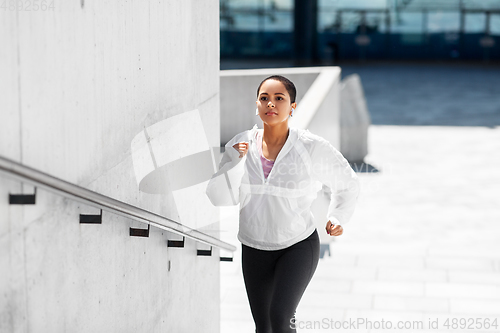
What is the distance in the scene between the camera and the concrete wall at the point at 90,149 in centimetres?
231

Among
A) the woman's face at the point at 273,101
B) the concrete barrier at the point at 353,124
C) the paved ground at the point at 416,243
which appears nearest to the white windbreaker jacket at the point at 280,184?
the woman's face at the point at 273,101

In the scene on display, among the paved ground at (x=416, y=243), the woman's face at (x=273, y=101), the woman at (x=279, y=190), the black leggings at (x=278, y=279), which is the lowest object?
the paved ground at (x=416, y=243)

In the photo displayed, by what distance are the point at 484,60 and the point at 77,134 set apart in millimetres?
30822

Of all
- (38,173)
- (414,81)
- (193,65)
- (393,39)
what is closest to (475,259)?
(193,65)

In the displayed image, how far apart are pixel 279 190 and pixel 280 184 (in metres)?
0.03

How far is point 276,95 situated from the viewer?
3545mm

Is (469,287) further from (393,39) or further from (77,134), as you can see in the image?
(393,39)

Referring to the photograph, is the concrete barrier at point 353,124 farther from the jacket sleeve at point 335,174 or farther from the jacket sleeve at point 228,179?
the jacket sleeve at point 228,179

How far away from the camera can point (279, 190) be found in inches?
141

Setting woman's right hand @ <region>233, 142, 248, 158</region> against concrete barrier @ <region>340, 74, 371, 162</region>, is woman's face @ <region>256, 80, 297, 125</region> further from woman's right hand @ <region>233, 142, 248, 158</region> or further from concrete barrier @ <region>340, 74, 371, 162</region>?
concrete barrier @ <region>340, 74, 371, 162</region>

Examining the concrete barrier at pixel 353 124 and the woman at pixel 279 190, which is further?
the concrete barrier at pixel 353 124

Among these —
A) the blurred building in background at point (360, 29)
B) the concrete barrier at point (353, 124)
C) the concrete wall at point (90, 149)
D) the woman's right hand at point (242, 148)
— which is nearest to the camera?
the concrete wall at point (90, 149)

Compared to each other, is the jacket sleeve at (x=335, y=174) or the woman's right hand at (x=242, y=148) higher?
the woman's right hand at (x=242, y=148)

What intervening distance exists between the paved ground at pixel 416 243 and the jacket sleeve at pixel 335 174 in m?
2.15
